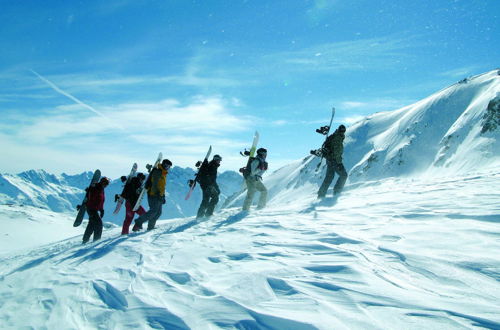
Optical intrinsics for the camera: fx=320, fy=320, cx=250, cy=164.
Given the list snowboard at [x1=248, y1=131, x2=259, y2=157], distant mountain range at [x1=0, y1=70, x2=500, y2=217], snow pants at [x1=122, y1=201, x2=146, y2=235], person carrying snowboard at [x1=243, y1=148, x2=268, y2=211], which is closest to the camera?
snow pants at [x1=122, y1=201, x2=146, y2=235]

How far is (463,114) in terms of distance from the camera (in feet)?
156

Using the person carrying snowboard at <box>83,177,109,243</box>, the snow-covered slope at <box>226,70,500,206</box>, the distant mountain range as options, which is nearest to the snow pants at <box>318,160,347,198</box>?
the person carrying snowboard at <box>83,177,109,243</box>

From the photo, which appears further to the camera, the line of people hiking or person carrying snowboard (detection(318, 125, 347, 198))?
person carrying snowboard (detection(318, 125, 347, 198))

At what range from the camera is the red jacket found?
1057 centimetres

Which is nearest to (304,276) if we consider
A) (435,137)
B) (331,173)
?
(331,173)

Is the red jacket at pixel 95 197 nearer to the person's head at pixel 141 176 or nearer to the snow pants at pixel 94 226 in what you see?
the snow pants at pixel 94 226

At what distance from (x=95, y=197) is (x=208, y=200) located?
3744 mm

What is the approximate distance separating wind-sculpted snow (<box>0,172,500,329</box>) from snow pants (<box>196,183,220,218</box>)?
466 centimetres

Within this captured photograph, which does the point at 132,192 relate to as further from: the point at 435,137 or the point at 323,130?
the point at 435,137

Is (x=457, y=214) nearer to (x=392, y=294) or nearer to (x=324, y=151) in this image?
(x=392, y=294)

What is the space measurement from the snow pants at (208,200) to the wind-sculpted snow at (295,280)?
4.66 m

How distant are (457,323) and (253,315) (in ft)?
5.41

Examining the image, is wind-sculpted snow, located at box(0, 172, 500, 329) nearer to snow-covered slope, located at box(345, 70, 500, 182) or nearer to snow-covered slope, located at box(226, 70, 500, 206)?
snow-covered slope, located at box(226, 70, 500, 206)

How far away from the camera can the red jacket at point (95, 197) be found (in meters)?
10.6
